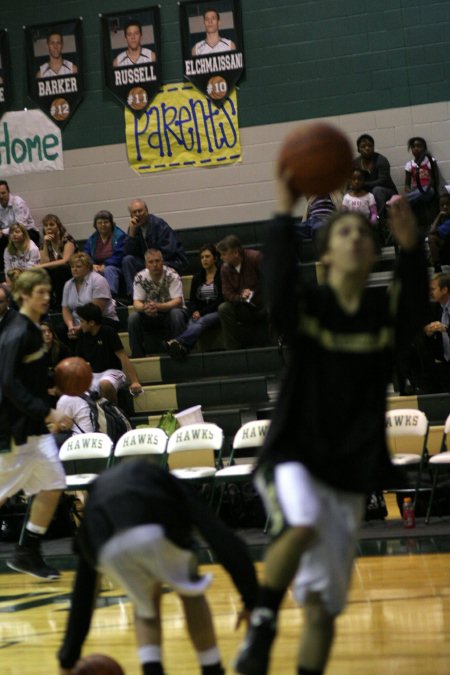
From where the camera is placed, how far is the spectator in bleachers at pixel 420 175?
490 inches

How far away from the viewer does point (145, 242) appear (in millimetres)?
12328

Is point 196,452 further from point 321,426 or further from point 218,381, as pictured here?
point 321,426

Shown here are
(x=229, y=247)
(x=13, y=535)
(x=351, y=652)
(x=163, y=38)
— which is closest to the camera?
(x=351, y=652)

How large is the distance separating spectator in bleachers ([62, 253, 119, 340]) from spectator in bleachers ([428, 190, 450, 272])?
329cm

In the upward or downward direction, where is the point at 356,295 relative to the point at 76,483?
upward

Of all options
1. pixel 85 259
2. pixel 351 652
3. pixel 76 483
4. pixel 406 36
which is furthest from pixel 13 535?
pixel 406 36

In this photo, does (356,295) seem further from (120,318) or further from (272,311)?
(120,318)

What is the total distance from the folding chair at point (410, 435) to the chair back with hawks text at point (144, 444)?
179 centimetres

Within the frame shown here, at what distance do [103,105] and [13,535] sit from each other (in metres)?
6.28

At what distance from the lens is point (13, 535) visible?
31.1 ft

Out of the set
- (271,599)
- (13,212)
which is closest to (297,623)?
(271,599)

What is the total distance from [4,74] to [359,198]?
4880mm

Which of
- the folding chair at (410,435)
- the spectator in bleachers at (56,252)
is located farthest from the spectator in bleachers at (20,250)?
the folding chair at (410,435)

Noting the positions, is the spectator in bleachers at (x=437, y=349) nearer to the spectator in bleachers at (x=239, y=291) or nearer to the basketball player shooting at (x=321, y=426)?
the spectator in bleachers at (x=239, y=291)
